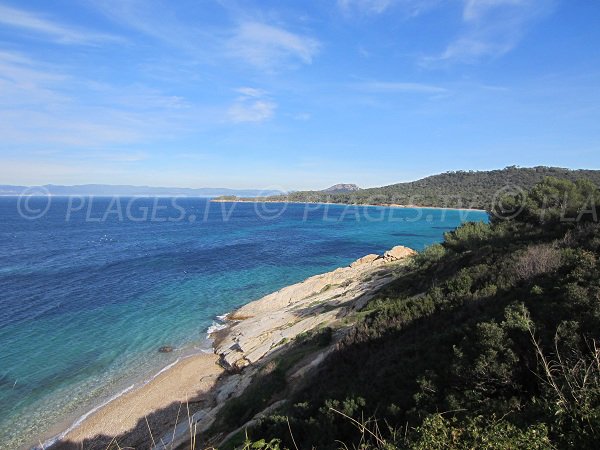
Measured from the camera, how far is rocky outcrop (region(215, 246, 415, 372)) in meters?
22.5

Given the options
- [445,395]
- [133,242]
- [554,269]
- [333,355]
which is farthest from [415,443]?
[133,242]

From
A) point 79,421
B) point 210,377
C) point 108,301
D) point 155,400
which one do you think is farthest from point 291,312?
point 108,301

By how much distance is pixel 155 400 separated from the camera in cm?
2006

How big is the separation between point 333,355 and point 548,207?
23.6m

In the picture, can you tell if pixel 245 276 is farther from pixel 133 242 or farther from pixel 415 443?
pixel 415 443

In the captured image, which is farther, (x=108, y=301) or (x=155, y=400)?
(x=108, y=301)

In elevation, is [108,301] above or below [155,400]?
above

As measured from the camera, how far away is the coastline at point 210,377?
56.9 feet

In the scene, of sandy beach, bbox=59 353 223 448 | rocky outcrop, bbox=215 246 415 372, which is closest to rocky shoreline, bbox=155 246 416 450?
rocky outcrop, bbox=215 246 415 372

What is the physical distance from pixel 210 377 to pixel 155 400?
128 inches

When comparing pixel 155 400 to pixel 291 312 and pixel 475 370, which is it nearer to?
pixel 291 312

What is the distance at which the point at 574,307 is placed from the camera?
8.15m

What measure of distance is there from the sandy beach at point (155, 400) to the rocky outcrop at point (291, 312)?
65.4 inches

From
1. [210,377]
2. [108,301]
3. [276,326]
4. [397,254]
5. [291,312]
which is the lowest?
[210,377]
